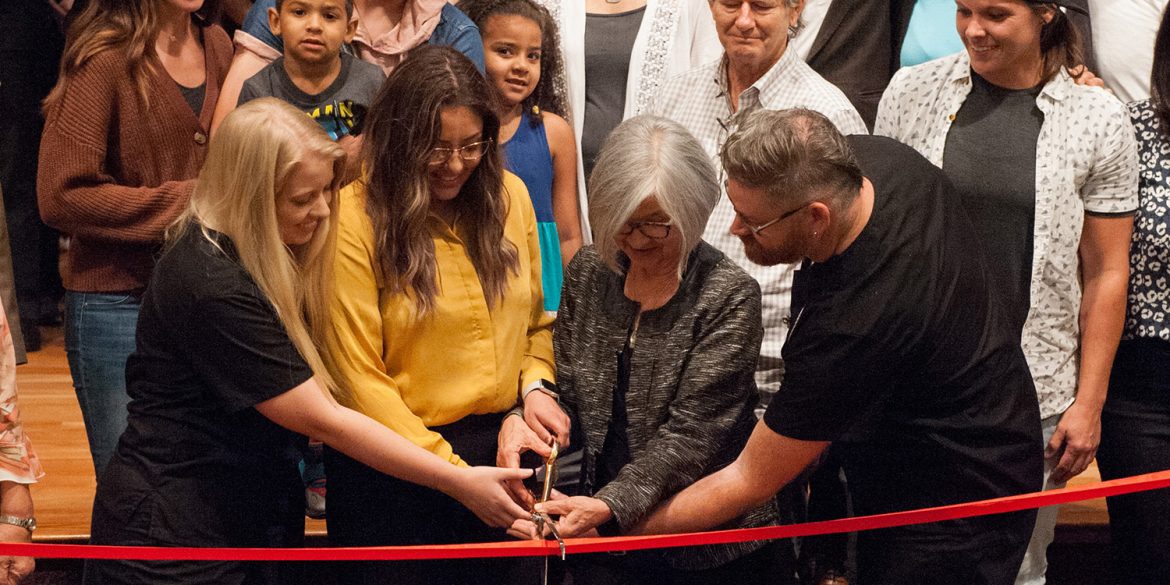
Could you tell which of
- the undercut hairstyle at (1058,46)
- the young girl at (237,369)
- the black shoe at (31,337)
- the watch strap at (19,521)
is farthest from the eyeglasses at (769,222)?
the black shoe at (31,337)

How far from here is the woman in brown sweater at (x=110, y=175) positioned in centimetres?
276

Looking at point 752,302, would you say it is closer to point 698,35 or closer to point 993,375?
point 993,375

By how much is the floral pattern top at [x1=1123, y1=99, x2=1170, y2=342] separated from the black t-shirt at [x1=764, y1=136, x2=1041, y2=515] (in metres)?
0.66

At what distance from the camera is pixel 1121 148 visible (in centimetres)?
268

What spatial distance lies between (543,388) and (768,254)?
51 cm

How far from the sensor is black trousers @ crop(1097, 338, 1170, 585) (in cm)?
280

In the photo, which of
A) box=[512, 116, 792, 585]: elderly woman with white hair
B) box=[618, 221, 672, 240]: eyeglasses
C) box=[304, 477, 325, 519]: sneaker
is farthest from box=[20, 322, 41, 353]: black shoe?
box=[618, 221, 672, 240]: eyeglasses

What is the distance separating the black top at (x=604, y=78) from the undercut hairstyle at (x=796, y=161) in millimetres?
1224

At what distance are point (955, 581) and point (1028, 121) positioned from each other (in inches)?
39.2

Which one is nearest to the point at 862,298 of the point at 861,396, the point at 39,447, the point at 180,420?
the point at 861,396

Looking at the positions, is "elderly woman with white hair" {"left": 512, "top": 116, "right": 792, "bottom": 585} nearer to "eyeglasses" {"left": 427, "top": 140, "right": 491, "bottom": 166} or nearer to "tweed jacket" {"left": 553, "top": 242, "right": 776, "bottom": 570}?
"tweed jacket" {"left": 553, "top": 242, "right": 776, "bottom": 570}

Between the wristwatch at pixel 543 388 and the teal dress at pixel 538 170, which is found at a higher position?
the teal dress at pixel 538 170

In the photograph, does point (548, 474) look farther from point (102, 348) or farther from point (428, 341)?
point (102, 348)

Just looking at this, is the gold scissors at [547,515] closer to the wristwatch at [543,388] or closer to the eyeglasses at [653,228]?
the wristwatch at [543,388]
